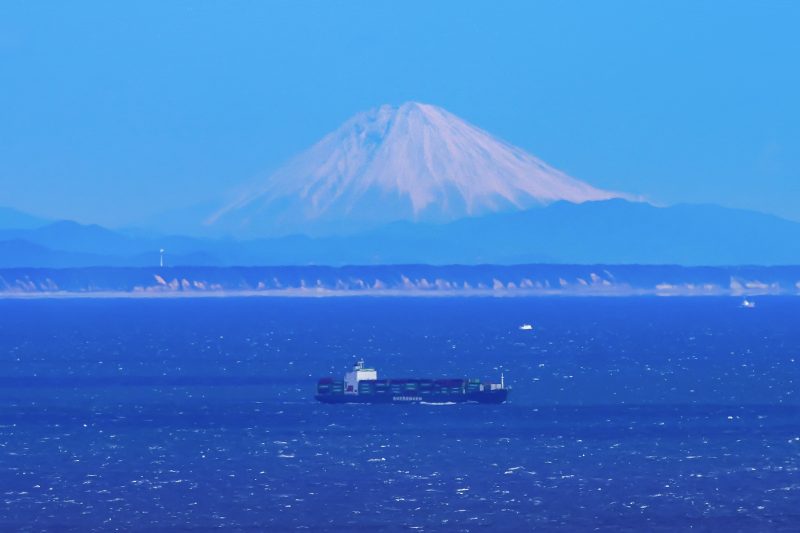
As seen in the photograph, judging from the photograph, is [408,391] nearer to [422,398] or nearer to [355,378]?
[422,398]

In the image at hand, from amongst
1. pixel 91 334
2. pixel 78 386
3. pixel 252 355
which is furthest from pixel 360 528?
pixel 91 334

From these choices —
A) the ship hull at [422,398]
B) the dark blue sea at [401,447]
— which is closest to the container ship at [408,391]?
the ship hull at [422,398]

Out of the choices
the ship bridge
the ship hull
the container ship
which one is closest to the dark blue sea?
the ship hull

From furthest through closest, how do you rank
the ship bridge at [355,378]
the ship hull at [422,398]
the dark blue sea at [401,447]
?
1. the ship bridge at [355,378]
2. the ship hull at [422,398]
3. the dark blue sea at [401,447]

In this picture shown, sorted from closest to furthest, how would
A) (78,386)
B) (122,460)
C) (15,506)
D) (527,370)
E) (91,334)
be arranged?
(15,506)
(122,460)
(78,386)
(527,370)
(91,334)

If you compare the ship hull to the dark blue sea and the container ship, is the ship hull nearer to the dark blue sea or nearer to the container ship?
the container ship

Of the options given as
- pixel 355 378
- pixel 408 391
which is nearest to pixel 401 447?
pixel 408 391

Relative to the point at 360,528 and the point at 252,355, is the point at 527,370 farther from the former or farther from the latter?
the point at 360,528

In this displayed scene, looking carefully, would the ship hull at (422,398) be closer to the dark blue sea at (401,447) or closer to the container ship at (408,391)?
the container ship at (408,391)
